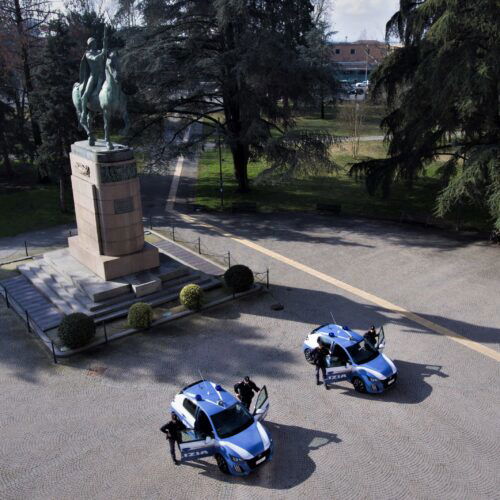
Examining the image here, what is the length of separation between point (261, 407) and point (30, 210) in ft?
78.8

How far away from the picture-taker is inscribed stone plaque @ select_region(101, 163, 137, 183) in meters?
18.9

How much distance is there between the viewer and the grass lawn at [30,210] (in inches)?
1147

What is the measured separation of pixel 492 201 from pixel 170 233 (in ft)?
50.6

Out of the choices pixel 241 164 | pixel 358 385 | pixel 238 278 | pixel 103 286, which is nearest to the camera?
pixel 358 385

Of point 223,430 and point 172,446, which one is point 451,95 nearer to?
→ point 223,430

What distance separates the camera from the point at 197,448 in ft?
38.4

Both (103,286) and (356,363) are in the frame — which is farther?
(103,286)

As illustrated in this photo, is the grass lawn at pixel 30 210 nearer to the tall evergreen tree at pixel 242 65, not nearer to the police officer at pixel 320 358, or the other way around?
the tall evergreen tree at pixel 242 65

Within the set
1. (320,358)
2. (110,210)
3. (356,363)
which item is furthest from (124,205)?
(356,363)

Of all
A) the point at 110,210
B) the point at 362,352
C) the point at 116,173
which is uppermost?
the point at 116,173

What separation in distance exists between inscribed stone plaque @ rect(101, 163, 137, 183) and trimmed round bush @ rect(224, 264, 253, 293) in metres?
5.19

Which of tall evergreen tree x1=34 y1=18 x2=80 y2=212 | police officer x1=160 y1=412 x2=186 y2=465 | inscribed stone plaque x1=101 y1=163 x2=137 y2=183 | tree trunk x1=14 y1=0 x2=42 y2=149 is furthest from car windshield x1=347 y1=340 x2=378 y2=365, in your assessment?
tree trunk x1=14 y1=0 x2=42 y2=149

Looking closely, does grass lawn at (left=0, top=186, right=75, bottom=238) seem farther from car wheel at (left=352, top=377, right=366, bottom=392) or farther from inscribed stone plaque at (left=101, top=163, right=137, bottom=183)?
car wheel at (left=352, top=377, right=366, bottom=392)

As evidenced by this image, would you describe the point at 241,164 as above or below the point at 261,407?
above
